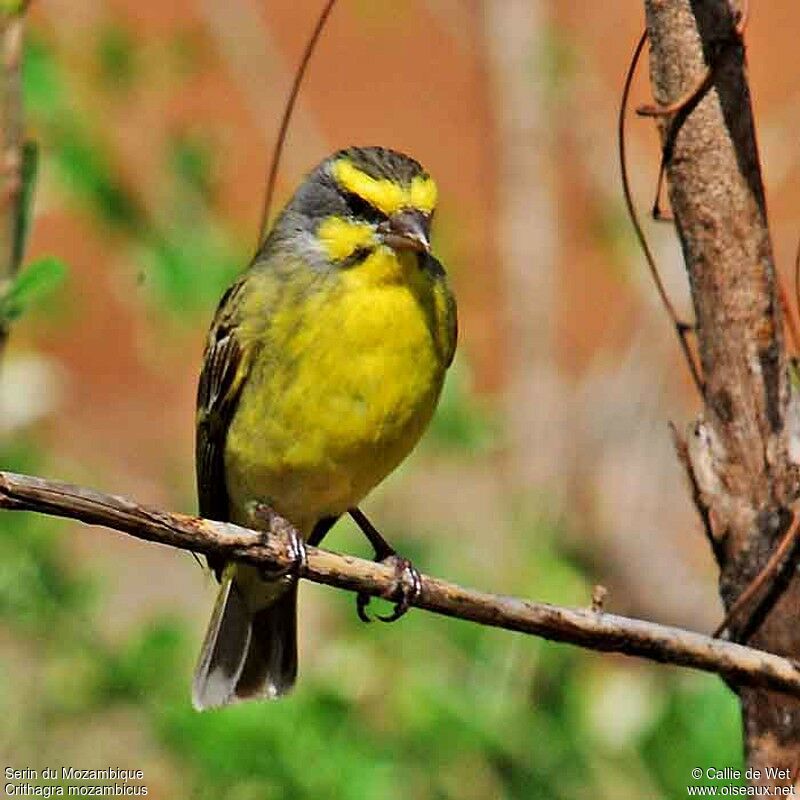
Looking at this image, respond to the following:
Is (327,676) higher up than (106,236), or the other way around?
(106,236)

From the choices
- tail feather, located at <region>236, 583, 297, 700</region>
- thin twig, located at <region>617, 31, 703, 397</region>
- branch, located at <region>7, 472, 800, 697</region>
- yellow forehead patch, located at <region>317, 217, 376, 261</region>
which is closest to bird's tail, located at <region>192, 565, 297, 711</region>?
tail feather, located at <region>236, 583, 297, 700</region>

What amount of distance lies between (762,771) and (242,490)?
Answer: 1.41 meters

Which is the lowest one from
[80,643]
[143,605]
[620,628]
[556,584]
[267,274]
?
[143,605]

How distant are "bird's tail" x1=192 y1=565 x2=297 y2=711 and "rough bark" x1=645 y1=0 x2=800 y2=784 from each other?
134cm

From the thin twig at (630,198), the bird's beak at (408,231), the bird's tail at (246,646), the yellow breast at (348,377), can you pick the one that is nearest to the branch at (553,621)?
the thin twig at (630,198)

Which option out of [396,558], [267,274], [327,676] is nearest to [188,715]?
[327,676]

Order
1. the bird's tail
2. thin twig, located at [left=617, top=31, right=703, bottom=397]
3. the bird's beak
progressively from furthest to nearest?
1. the bird's tail
2. the bird's beak
3. thin twig, located at [left=617, top=31, right=703, bottom=397]

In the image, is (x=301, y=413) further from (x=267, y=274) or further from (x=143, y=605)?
(x=143, y=605)

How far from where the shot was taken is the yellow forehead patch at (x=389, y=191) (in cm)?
356

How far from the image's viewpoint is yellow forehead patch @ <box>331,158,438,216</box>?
356 cm

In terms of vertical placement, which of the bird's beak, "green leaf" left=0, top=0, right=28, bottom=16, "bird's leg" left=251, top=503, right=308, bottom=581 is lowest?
"bird's leg" left=251, top=503, right=308, bottom=581

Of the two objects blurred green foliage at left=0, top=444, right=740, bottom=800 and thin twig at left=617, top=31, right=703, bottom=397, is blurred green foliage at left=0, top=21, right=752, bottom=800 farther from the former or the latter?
thin twig at left=617, top=31, right=703, bottom=397

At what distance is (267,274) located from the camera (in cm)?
379

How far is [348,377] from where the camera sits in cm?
355
